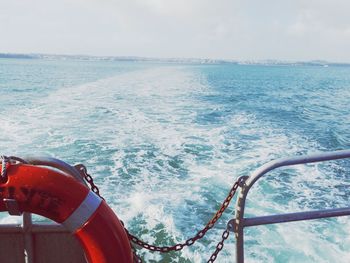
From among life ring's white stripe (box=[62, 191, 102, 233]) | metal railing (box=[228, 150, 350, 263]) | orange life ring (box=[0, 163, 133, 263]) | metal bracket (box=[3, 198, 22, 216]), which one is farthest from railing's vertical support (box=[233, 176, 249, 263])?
metal bracket (box=[3, 198, 22, 216])

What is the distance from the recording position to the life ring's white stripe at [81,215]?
1.94 meters

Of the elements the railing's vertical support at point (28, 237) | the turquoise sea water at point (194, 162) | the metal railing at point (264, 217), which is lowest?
the turquoise sea water at point (194, 162)

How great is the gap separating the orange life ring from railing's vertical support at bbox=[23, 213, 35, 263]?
0.32 metres

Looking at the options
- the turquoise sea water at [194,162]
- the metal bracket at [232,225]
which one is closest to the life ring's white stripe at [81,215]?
the turquoise sea water at [194,162]

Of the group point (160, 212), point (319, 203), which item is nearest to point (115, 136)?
point (160, 212)

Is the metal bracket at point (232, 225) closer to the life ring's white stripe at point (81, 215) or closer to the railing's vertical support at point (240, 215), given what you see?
the railing's vertical support at point (240, 215)

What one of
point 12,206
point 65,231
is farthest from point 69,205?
point 65,231

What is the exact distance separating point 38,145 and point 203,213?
584 centimetres

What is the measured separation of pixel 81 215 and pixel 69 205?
0.25 ft

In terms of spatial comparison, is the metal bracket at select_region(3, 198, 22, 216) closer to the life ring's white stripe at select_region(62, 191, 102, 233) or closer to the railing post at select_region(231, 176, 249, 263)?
the life ring's white stripe at select_region(62, 191, 102, 233)

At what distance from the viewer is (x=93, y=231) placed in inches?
77.0

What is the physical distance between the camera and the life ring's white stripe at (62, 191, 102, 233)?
1938 mm

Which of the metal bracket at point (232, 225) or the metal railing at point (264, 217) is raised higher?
the metal railing at point (264, 217)

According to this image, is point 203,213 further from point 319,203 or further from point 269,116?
point 269,116
